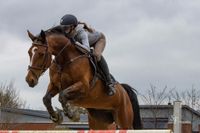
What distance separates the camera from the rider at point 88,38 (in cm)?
853

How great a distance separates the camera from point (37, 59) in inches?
311

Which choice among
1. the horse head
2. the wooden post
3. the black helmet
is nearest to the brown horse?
the horse head

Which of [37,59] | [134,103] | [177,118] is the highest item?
[37,59]

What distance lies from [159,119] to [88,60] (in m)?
15.4

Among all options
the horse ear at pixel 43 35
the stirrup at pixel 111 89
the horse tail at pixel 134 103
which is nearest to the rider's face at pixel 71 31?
the horse ear at pixel 43 35

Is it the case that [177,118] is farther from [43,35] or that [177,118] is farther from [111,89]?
[43,35]

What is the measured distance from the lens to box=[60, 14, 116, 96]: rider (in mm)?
8531

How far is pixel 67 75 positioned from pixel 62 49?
433mm

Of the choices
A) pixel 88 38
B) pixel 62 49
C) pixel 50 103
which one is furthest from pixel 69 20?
pixel 50 103

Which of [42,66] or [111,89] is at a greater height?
[42,66]

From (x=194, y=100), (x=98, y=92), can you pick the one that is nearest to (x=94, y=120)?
(x=98, y=92)

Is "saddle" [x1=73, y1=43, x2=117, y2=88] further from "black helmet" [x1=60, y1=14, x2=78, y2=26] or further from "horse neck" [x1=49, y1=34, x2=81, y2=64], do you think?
"black helmet" [x1=60, y1=14, x2=78, y2=26]

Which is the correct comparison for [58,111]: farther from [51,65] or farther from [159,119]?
[159,119]

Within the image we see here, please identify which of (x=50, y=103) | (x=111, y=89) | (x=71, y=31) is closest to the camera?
(x=50, y=103)
